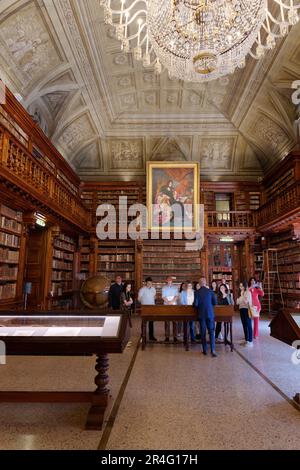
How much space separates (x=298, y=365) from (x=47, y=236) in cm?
699

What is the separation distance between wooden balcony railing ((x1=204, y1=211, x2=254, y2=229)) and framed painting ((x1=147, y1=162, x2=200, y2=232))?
837mm

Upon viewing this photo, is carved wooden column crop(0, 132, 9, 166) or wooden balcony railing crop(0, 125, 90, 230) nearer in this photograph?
carved wooden column crop(0, 132, 9, 166)

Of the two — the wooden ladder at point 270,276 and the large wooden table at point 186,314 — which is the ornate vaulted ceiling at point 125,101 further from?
the large wooden table at point 186,314

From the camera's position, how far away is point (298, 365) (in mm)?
4535

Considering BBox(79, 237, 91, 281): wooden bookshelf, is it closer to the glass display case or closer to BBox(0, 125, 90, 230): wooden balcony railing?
BBox(0, 125, 90, 230): wooden balcony railing

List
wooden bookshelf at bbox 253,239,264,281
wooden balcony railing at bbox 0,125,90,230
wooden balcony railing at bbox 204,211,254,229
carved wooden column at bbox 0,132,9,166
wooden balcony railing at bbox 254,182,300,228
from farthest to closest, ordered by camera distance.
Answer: wooden bookshelf at bbox 253,239,264,281, wooden balcony railing at bbox 204,211,254,229, wooden balcony railing at bbox 254,182,300,228, wooden balcony railing at bbox 0,125,90,230, carved wooden column at bbox 0,132,9,166

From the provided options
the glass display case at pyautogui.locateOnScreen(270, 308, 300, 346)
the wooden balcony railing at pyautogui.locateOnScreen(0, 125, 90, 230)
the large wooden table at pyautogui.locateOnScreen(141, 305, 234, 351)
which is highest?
the wooden balcony railing at pyautogui.locateOnScreen(0, 125, 90, 230)

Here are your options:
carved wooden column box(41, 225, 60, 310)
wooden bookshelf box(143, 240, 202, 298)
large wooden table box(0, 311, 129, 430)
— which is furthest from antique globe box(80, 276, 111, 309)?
large wooden table box(0, 311, 129, 430)

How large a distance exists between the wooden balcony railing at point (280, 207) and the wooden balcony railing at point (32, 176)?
21.3 feet

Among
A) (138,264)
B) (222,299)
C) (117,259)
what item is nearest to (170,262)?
(138,264)

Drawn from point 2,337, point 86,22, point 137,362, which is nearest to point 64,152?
point 86,22

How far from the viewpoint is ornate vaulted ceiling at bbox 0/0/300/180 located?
694 cm

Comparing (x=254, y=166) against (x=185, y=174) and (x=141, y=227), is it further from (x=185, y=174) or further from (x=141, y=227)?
(x=141, y=227)

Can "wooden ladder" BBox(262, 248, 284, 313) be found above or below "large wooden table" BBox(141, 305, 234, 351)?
above
